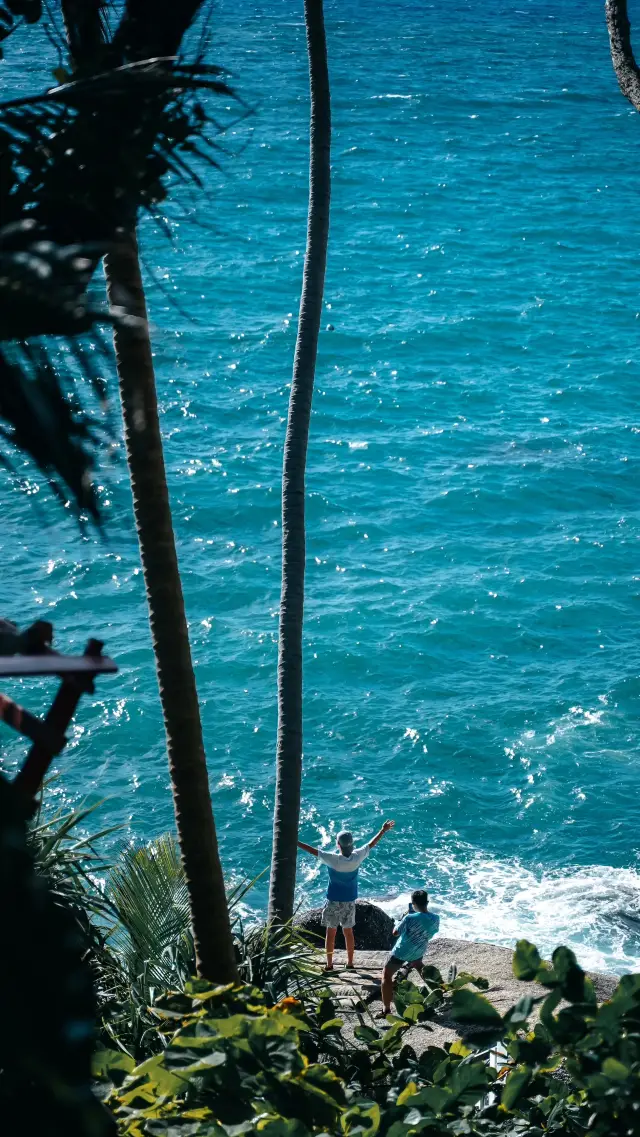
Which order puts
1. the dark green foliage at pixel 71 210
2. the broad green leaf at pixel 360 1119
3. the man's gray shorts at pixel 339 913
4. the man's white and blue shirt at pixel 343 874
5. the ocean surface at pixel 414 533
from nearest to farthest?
the dark green foliage at pixel 71 210 < the broad green leaf at pixel 360 1119 < the man's white and blue shirt at pixel 343 874 < the man's gray shorts at pixel 339 913 < the ocean surface at pixel 414 533

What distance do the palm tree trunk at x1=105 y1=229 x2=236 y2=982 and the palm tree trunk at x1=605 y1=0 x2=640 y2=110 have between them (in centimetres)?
390

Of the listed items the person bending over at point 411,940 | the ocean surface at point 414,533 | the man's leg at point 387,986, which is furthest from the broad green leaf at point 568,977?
the man's leg at point 387,986

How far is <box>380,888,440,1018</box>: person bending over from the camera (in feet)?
32.4

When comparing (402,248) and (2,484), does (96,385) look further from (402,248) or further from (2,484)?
(402,248)

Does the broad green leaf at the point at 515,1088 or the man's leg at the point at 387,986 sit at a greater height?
the broad green leaf at the point at 515,1088

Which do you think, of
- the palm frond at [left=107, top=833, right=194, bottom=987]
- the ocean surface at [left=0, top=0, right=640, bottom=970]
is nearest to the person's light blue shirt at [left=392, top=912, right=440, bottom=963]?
the palm frond at [left=107, top=833, right=194, bottom=987]

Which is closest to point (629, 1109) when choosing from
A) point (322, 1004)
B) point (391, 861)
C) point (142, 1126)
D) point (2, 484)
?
point (142, 1126)

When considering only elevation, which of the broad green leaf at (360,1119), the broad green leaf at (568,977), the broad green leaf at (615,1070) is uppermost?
the broad green leaf at (568,977)

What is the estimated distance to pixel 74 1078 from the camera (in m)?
2.33

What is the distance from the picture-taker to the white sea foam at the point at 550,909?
1670 centimetres

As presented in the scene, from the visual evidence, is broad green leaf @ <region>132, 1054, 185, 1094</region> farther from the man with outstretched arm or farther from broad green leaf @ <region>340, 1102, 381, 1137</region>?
the man with outstretched arm

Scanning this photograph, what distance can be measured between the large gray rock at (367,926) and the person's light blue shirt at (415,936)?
3872 mm

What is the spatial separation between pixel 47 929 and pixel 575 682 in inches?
831

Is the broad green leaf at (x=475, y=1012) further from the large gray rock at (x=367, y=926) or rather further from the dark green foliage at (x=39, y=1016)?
the large gray rock at (x=367, y=926)
